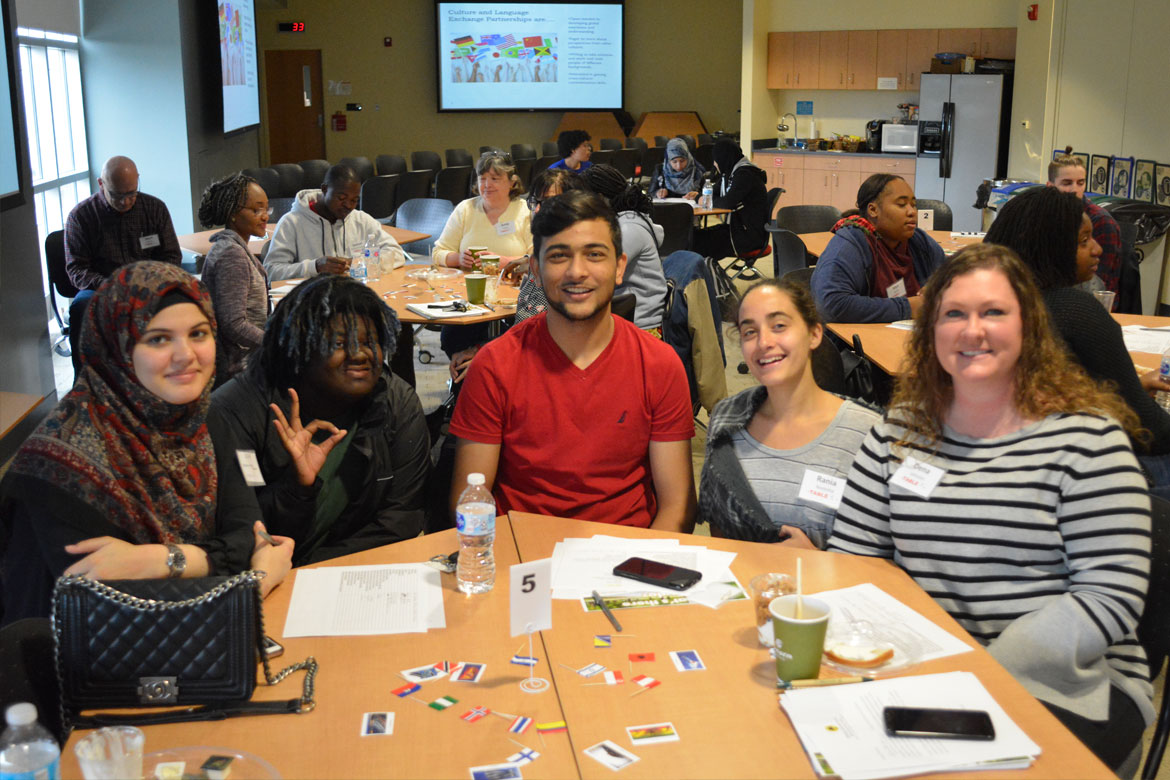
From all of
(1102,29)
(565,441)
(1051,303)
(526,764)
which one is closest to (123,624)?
(526,764)

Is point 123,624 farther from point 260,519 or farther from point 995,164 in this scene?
point 995,164

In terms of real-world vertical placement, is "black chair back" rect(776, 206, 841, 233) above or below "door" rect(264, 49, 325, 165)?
below

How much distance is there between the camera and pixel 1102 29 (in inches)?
327

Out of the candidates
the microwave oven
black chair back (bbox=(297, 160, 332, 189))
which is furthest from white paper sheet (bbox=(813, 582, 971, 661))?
the microwave oven

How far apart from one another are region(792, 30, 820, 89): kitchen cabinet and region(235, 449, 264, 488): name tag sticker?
12072 mm

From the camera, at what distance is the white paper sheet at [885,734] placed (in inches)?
56.2

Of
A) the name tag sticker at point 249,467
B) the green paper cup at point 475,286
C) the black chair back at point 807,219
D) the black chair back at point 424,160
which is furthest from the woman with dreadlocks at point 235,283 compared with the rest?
the black chair back at point 424,160

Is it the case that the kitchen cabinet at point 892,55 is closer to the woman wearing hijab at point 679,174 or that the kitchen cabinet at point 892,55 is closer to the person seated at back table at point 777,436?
the woman wearing hijab at point 679,174

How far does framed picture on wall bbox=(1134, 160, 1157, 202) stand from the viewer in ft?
24.5

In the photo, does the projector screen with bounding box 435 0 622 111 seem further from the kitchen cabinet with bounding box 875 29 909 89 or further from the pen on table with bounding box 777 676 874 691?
the pen on table with bounding box 777 676 874 691

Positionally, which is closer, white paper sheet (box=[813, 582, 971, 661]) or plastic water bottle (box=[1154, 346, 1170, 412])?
white paper sheet (box=[813, 582, 971, 661])

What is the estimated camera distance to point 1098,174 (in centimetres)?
827

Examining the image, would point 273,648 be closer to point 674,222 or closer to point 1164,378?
point 1164,378

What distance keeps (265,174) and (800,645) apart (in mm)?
8284
